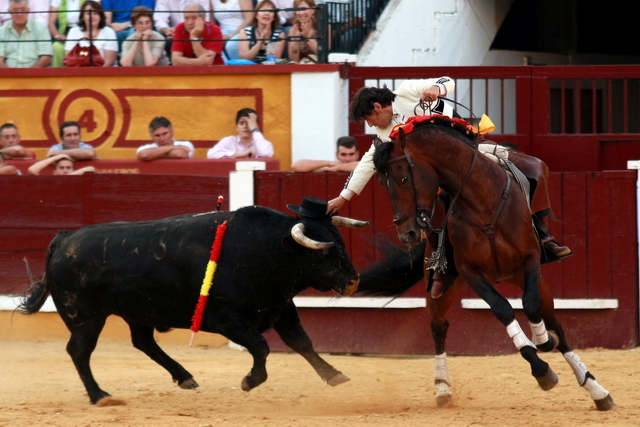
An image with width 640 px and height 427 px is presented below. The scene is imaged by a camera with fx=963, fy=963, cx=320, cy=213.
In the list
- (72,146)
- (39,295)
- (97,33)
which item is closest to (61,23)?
(97,33)

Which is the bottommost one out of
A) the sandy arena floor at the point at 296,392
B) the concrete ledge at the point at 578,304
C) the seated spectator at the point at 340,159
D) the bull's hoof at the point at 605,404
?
the sandy arena floor at the point at 296,392

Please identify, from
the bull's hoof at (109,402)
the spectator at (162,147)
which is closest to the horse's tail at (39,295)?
the bull's hoof at (109,402)

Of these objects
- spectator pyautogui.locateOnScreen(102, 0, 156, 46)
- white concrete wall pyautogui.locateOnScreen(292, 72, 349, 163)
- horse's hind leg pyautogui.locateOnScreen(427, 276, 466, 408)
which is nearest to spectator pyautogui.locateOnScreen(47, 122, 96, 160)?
spectator pyautogui.locateOnScreen(102, 0, 156, 46)

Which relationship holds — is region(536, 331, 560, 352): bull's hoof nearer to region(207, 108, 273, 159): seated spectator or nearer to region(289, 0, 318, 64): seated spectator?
region(207, 108, 273, 159): seated spectator

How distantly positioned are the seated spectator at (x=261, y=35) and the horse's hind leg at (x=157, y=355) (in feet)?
13.2

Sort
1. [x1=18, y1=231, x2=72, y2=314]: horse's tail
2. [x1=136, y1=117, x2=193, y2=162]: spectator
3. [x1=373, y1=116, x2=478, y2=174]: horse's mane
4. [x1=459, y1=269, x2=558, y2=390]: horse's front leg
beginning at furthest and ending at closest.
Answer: [x1=136, y1=117, x2=193, y2=162]: spectator, [x1=18, y1=231, x2=72, y2=314]: horse's tail, [x1=373, y1=116, x2=478, y2=174]: horse's mane, [x1=459, y1=269, x2=558, y2=390]: horse's front leg

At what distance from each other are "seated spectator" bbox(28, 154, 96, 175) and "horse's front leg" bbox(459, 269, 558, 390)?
15.0 ft

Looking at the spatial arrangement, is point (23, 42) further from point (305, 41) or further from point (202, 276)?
point (202, 276)

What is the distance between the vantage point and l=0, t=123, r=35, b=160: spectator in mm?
9164

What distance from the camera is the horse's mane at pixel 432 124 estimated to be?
5.14 m

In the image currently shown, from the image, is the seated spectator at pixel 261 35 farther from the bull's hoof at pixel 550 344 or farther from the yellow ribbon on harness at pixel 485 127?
the bull's hoof at pixel 550 344

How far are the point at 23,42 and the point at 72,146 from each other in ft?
5.07

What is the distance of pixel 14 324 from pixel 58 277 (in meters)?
2.96

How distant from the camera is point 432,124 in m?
5.25
